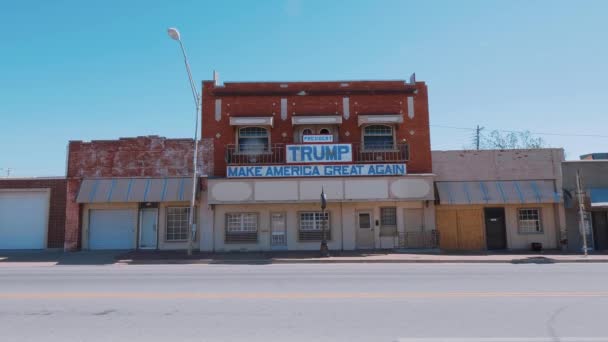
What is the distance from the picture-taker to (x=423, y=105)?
862 inches

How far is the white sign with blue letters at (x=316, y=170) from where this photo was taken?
2014 cm

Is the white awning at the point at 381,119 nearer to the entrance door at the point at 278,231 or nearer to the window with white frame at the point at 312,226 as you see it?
the window with white frame at the point at 312,226

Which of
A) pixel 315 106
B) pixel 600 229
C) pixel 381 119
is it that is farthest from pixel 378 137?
pixel 600 229

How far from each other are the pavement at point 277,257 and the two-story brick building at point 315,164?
1252 mm

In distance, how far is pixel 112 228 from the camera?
21109 mm

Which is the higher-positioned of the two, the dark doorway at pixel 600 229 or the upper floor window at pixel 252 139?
the upper floor window at pixel 252 139

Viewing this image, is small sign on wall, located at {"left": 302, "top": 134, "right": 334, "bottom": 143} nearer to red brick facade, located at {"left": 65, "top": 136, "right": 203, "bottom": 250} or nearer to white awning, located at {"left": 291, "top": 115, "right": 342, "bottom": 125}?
white awning, located at {"left": 291, "top": 115, "right": 342, "bottom": 125}

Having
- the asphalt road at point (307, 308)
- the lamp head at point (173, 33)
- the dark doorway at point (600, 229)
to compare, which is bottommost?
the asphalt road at point (307, 308)

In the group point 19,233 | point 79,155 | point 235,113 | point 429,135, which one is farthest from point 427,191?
point 19,233

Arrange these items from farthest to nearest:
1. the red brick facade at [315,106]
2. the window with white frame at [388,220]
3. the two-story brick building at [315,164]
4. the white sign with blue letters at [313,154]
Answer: the red brick facade at [315,106] → the window with white frame at [388,220] → the white sign with blue letters at [313,154] → the two-story brick building at [315,164]

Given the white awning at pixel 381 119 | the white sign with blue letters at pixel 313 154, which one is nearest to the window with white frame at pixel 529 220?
the white awning at pixel 381 119

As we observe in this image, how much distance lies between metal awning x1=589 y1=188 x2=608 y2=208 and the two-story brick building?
7.67 meters

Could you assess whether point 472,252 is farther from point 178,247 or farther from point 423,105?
point 178,247

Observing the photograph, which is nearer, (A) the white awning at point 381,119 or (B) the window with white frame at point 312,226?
(B) the window with white frame at point 312,226
